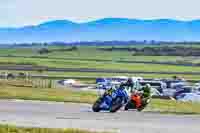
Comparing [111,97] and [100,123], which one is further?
[111,97]

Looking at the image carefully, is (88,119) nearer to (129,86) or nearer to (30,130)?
(129,86)

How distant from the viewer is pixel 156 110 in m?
29.0

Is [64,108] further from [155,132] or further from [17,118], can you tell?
[155,132]

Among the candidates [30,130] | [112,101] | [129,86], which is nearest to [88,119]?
[112,101]

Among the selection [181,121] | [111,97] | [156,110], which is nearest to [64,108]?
[111,97]

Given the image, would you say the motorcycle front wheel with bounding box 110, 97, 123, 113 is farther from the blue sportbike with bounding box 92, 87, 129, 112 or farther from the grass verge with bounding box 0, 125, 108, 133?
the grass verge with bounding box 0, 125, 108, 133

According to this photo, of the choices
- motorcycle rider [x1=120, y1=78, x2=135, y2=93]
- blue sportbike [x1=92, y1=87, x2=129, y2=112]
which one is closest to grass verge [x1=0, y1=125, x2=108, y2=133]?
blue sportbike [x1=92, y1=87, x2=129, y2=112]

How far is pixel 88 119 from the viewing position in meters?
23.7

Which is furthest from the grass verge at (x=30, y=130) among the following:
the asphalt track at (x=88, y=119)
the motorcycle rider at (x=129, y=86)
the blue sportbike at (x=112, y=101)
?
the motorcycle rider at (x=129, y=86)

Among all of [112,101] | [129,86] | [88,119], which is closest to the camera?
[88,119]

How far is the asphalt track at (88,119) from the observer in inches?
825

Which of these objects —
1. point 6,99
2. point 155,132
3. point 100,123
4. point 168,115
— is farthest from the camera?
point 6,99

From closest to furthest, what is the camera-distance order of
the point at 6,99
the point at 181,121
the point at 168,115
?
the point at 181,121 → the point at 168,115 → the point at 6,99

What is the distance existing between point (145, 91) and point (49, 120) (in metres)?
7.69
